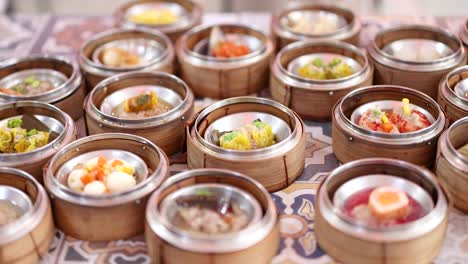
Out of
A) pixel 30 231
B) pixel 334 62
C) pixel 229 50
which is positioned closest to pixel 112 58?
pixel 229 50

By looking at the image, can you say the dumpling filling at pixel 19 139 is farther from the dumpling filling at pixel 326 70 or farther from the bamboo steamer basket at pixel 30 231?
the dumpling filling at pixel 326 70

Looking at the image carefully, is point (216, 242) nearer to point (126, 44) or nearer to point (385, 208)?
point (385, 208)

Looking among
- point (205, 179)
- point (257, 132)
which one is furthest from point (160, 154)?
point (257, 132)

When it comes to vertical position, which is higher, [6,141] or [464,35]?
[464,35]

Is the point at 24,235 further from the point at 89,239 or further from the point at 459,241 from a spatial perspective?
the point at 459,241

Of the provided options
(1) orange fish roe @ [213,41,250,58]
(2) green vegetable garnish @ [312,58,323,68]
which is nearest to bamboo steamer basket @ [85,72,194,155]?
(1) orange fish roe @ [213,41,250,58]
